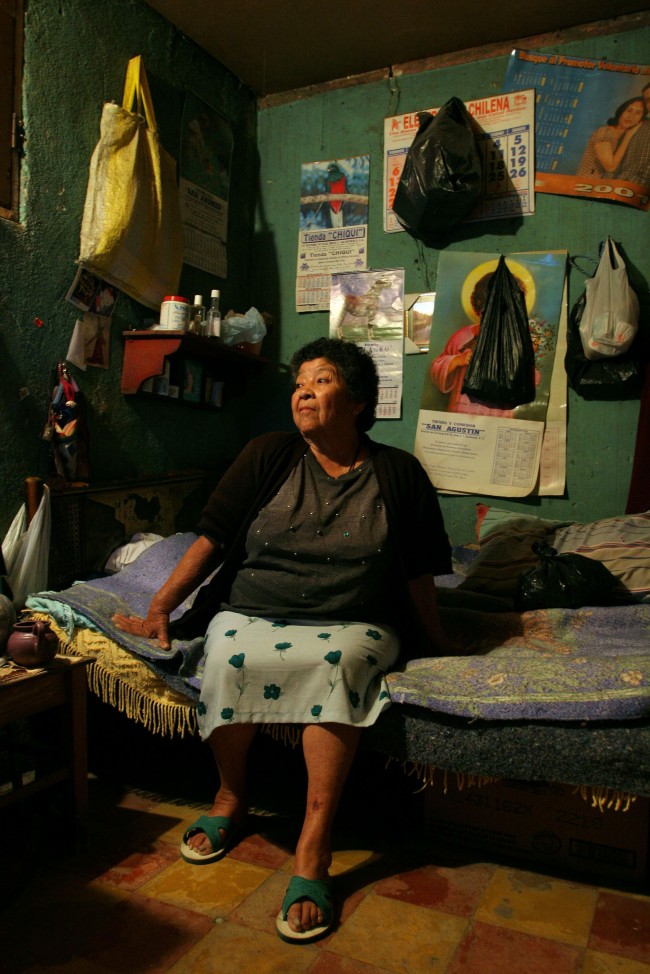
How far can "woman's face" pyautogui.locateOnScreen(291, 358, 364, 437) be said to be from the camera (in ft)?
6.29

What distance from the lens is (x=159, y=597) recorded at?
1939 mm

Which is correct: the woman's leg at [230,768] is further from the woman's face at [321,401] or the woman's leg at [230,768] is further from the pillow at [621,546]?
the pillow at [621,546]

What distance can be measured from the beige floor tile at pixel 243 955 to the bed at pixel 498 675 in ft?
1.40

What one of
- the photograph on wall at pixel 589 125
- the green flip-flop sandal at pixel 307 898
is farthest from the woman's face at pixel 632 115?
the green flip-flop sandal at pixel 307 898

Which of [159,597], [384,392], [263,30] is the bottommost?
[159,597]

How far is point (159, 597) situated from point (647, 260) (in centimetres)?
241

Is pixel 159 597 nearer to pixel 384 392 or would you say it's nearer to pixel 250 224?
pixel 384 392

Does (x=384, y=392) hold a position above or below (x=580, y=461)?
above

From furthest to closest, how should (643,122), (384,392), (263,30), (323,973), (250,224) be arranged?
(250,224)
(384,392)
(263,30)
(643,122)
(323,973)

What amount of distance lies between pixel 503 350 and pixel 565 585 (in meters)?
1.29

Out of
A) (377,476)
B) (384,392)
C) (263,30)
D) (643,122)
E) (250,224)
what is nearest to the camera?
(377,476)

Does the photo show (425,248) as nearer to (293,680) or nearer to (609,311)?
(609,311)

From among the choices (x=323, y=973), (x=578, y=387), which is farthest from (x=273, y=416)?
(x=323, y=973)

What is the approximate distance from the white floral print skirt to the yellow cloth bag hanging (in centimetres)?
158
